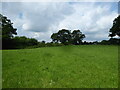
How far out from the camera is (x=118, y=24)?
141ft

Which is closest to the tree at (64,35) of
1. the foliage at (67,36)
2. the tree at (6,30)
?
the foliage at (67,36)

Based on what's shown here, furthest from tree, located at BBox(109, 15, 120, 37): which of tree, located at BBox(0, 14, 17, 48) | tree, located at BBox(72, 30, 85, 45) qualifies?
tree, located at BBox(0, 14, 17, 48)

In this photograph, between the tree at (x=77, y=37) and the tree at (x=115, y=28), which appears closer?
the tree at (x=115, y=28)

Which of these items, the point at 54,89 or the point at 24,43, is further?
the point at 24,43

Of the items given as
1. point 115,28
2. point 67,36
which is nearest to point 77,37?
point 67,36

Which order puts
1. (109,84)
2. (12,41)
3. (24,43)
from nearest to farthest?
(109,84), (12,41), (24,43)

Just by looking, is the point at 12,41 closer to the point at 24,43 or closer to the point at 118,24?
the point at 24,43

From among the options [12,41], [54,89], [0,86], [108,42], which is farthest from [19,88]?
[108,42]

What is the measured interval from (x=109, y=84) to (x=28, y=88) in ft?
10.3

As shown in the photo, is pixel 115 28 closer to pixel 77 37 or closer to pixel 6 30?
pixel 77 37

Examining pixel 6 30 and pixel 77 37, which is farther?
pixel 77 37

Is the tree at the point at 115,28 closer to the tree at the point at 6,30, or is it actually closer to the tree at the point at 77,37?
the tree at the point at 77,37

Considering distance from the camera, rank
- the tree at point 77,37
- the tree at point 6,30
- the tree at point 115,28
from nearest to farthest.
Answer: the tree at point 6,30 < the tree at point 115,28 < the tree at point 77,37

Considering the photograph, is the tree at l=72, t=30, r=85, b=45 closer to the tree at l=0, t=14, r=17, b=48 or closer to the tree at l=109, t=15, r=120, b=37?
the tree at l=109, t=15, r=120, b=37
